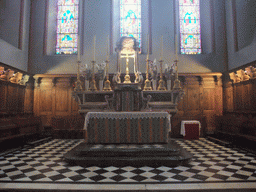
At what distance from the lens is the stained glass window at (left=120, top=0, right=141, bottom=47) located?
905 centimetres

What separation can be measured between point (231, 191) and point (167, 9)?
8.03 metres

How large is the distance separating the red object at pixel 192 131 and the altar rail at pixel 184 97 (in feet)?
2.66

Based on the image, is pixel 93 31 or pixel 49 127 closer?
pixel 49 127

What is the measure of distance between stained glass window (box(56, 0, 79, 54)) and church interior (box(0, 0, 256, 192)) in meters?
0.05

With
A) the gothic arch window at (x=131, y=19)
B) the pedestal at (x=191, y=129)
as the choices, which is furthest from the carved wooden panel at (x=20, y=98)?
the pedestal at (x=191, y=129)

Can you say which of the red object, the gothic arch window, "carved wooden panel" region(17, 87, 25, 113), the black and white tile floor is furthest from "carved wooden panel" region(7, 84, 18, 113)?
the red object

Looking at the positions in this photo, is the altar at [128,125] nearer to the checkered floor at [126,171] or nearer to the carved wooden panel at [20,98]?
the checkered floor at [126,171]

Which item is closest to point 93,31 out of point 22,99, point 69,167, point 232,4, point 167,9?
point 167,9

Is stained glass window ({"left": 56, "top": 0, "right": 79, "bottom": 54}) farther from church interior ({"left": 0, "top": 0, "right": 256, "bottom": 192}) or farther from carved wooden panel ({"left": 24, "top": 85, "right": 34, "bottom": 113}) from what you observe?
carved wooden panel ({"left": 24, "top": 85, "right": 34, "bottom": 113})

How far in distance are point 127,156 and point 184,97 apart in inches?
202

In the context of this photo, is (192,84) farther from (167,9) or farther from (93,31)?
(93,31)

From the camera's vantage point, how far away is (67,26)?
9219 mm

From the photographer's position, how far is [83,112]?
201 inches

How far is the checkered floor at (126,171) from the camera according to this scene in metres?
3.06
